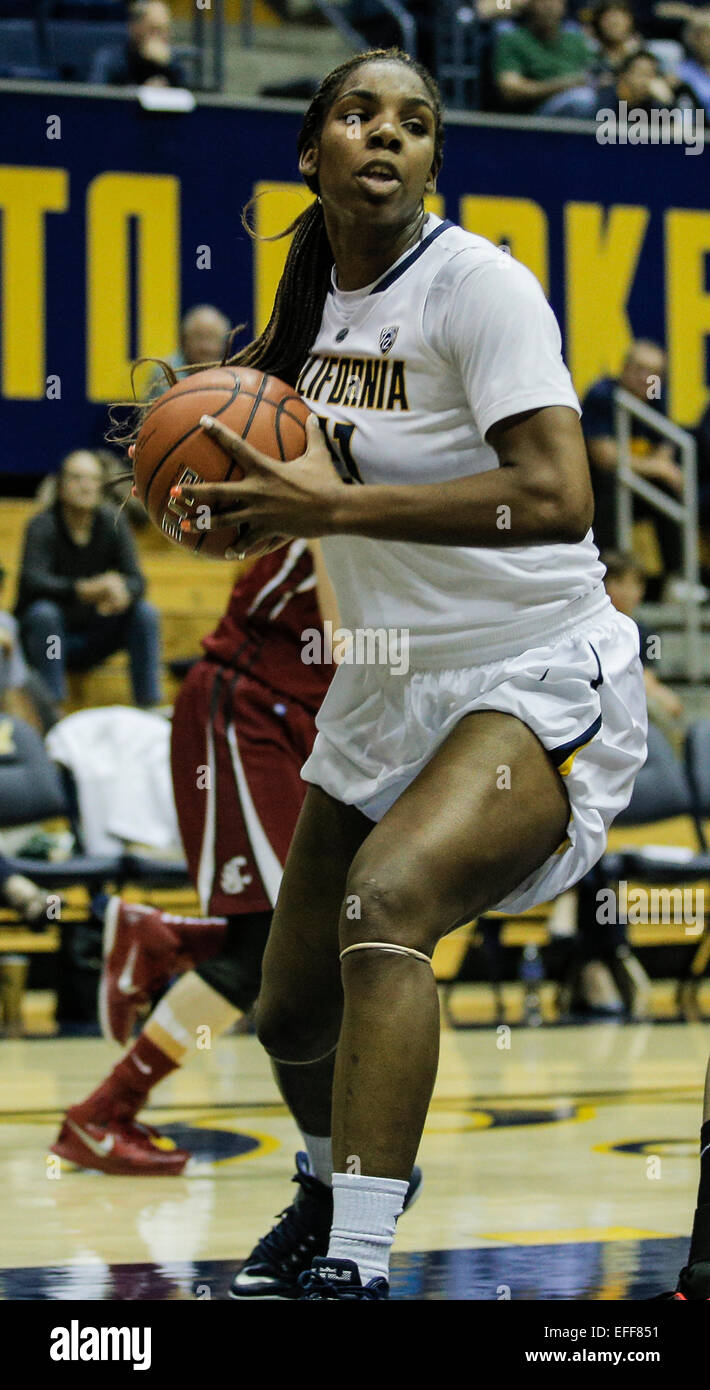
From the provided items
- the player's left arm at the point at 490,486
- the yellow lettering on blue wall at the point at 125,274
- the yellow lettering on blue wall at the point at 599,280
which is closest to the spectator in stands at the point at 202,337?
the yellow lettering on blue wall at the point at 125,274

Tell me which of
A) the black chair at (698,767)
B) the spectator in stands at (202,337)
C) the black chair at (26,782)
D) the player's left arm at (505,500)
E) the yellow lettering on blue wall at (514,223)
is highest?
the yellow lettering on blue wall at (514,223)

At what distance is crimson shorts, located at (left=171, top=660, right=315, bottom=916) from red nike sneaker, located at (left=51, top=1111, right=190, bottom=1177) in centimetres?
60

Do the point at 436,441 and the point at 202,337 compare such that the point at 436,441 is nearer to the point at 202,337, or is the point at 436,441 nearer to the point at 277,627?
the point at 277,627

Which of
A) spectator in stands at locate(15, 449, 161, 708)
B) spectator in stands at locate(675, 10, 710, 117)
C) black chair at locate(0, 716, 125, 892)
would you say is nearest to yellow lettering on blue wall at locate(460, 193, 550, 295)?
spectator in stands at locate(675, 10, 710, 117)

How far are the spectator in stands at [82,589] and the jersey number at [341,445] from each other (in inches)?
259

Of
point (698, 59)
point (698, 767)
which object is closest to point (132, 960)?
point (698, 767)

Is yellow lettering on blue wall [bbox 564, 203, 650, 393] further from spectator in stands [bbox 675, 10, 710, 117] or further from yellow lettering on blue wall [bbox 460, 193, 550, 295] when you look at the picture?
spectator in stands [bbox 675, 10, 710, 117]

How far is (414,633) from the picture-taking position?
3.10m

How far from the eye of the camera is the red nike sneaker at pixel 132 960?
5.01 meters

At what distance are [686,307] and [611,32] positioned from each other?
198 cm

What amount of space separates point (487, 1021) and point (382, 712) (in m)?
5.54

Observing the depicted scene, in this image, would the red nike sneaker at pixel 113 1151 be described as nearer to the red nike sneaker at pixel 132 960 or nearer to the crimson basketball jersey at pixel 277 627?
the red nike sneaker at pixel 132 960

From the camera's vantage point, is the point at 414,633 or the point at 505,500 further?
the point at 414,633

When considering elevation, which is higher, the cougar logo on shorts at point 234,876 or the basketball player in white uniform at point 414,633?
the basketball player in white uniform at point 414,633
